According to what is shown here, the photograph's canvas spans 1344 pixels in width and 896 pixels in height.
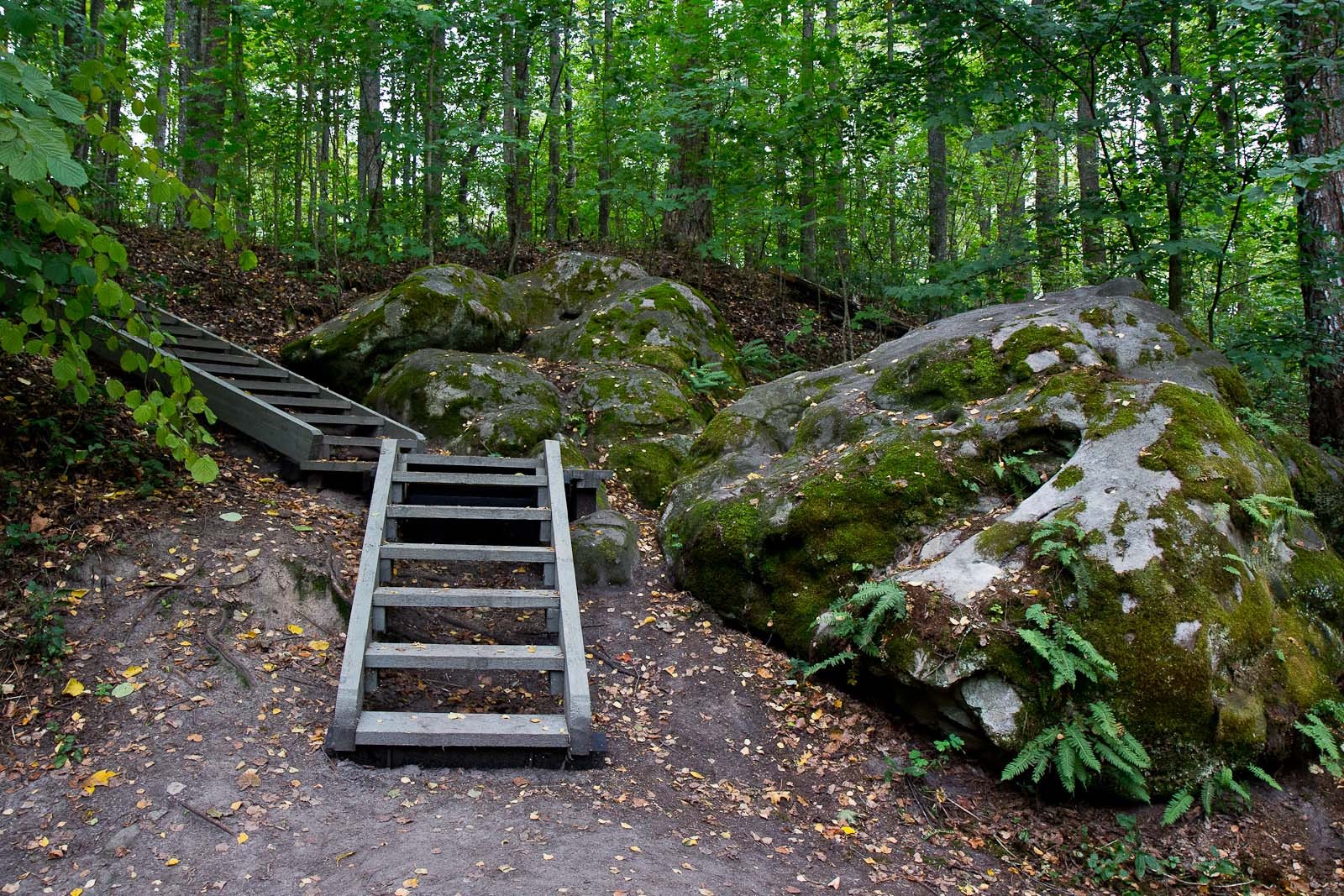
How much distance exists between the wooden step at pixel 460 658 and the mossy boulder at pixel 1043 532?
1770mm

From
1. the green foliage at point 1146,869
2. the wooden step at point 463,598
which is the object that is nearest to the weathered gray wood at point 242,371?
the wooden step at point 463,598

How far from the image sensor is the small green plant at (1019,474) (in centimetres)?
538

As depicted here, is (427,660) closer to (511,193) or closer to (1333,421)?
(1333,421)

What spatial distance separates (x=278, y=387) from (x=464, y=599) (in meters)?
4.22

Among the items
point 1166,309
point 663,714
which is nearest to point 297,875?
point 663,714

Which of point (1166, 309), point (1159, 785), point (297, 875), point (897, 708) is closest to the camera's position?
point (297, 875)

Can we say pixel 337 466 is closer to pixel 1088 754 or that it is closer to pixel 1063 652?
pixel 1063 652

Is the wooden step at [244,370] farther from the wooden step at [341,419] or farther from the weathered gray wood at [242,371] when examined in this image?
the wooden step at [341,419]

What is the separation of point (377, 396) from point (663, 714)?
5628 millimetres

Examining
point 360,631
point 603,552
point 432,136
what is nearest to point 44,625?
point 360,631

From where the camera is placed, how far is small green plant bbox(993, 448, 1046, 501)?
17.6ft

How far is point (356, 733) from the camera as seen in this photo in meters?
3.98

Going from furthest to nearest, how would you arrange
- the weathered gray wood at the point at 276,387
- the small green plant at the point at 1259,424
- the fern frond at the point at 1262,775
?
the weathered gray wood at the point at 276,387 → the small green plant at the point at 1259,424 → the fern frond at the point at 1262,775

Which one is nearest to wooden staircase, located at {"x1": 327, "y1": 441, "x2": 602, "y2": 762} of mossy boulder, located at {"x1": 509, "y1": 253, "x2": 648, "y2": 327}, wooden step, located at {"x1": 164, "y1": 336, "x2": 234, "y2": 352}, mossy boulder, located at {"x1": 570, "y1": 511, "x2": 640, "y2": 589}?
mossy boulder, located at {"x1": 570, "y1": 511, "x2": 640, "y2": 589}
